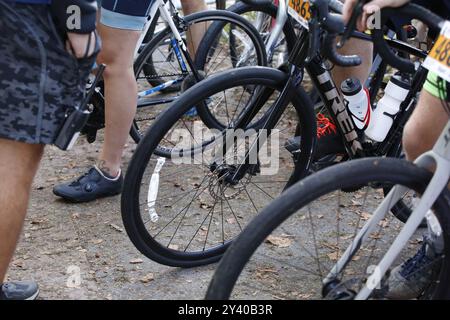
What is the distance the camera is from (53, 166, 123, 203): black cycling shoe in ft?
12.6

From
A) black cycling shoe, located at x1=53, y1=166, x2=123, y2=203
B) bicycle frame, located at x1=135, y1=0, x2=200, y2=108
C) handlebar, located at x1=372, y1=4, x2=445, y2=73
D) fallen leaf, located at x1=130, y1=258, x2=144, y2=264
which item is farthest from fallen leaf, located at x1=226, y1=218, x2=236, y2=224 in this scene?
handlebar, located at x1=372, y1=4, x2=445, y2=73

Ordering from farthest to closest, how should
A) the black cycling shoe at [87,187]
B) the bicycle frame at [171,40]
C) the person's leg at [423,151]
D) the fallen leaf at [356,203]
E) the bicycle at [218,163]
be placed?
the bicycle frame at [171,40], the fallen leaf at [356,203], the black cycling shoe at [87,187], the bicycle at [218,163], the person's leg at [423,151]

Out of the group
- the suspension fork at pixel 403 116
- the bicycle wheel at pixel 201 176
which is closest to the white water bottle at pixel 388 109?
the suspension fork at pixel 403 116

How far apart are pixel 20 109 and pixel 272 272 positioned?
1.40 metres

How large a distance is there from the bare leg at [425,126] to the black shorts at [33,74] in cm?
121

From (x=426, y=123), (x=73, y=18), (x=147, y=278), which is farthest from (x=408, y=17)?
(x=147, y=278)

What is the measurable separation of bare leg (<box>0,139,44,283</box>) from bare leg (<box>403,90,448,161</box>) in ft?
4.55

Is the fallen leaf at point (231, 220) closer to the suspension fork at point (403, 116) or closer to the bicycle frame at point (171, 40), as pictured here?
the suspension fork at point (403, 116)

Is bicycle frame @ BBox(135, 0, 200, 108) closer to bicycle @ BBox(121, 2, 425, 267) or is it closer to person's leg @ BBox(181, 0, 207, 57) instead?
person's leg @ BBox(181, 0, 207, 57)

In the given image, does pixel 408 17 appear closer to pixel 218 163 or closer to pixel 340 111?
pixel 340 111

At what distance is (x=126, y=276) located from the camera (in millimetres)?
3273

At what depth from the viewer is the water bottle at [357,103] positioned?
10.8ft

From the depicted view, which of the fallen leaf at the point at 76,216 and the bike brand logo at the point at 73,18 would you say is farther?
the fallen leaf at the point at 76,216

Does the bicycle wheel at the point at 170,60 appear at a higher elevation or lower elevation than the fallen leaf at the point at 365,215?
higher
